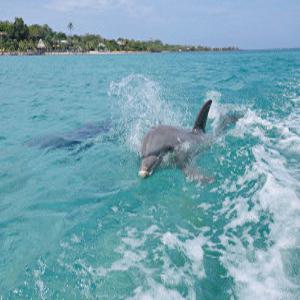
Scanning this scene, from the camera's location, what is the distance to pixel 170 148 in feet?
28.8

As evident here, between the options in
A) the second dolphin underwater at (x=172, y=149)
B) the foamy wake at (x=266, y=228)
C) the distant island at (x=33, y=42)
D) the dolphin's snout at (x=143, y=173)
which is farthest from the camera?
the distant island at (x=33, y=42)

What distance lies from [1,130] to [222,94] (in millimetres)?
12575

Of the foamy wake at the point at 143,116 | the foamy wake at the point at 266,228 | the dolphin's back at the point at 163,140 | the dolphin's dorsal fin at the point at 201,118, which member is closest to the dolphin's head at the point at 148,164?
the dolphin's back at the point at 163,140

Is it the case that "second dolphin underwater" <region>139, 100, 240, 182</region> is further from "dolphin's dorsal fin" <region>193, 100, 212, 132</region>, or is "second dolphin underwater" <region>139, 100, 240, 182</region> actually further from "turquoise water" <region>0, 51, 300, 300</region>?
"dolphin's dorsal fin" <region>193, 100, 212, 132</region>

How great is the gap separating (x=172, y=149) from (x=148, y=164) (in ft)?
3.30

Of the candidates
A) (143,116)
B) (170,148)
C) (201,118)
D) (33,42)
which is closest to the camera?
(170,148)

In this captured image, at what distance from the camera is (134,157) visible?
9.24 meters

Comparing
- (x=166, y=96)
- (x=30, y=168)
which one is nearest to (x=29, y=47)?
(x=166, y=96)

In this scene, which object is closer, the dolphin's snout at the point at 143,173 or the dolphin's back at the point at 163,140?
the dolphin's snout at the point at 143,173

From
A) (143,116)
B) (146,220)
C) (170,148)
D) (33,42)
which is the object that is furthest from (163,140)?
(33,42)

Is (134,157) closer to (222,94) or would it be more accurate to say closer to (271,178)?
(271,178)

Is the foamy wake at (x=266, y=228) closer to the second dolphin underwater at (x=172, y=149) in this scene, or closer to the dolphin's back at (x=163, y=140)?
the second dolphin underwater at (x=172, y=149)

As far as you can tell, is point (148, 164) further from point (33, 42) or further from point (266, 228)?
point (33, 42)

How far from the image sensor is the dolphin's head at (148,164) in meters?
7.81
